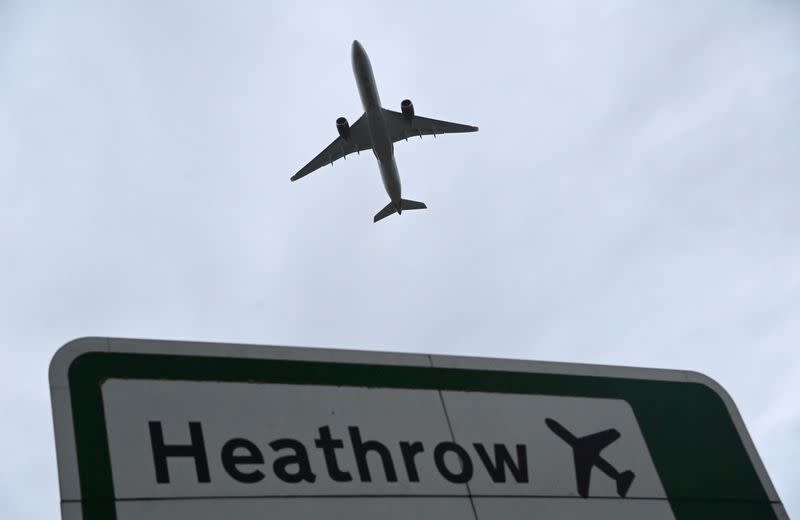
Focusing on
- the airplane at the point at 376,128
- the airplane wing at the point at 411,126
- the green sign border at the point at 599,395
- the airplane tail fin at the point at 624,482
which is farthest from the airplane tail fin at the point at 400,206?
the airplane tail fin at the point at 624,482

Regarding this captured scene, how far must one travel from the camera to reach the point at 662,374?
226 inches

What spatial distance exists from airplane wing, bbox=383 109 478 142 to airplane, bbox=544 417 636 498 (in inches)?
1483

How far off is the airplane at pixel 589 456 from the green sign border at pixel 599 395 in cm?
25

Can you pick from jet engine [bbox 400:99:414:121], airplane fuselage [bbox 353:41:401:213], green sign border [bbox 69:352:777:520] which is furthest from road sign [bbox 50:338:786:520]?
jet engine [bbox 400:99:414:121]

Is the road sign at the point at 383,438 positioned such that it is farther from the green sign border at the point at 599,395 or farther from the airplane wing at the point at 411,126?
the airplane wing at the point at 411,126

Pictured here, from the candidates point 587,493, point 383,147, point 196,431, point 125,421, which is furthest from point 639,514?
point 383,147

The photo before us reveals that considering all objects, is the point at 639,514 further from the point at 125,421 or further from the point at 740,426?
the point at 125,421

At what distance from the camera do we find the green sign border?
4.17 m

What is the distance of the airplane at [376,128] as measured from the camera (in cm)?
3844

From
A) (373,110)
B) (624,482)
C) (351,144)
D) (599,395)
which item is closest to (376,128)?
(373,110)

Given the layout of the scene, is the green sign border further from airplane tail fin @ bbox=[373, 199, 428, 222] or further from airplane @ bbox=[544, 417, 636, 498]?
airplane tail fin @ bbox=[373, 199, 428, 222]

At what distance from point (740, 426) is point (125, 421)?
3859mm

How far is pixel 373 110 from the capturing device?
39469 mm

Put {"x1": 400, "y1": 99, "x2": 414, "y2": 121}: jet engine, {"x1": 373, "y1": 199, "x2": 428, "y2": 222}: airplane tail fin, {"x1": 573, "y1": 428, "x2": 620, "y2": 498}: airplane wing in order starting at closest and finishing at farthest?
{"x1": 573, "y1": 428, "x2": 620, "y2": 498}: airplane wing < {"x1": 400, "y1": 99, "x2": 414, "y2": 121}: jet engine < {"x1": 373, "y1": 199, "x2": 428, "y2": 222}: airplane tail fin
